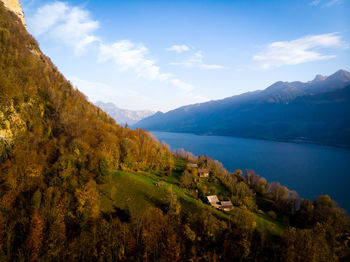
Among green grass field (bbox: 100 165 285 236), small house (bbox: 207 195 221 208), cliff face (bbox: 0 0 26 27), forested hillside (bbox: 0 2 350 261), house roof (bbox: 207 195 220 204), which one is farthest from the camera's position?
cliff face (bbox: 0 0 26 27)

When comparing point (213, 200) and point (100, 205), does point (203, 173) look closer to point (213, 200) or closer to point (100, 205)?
point (213, 200)

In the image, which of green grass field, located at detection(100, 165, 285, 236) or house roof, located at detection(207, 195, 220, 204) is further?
house roof, located at detection(207, 195, 220, 204)

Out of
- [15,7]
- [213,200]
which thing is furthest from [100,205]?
[15,7]

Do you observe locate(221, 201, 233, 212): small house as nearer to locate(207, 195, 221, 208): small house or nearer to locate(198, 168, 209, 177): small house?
locate(207, 195, 221, 208): small house

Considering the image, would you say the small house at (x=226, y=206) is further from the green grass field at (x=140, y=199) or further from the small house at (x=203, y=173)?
the small house at (x=203, y=173)

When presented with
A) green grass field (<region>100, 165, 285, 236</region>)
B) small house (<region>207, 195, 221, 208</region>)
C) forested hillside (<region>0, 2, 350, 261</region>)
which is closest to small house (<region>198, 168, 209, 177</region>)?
forested hillside (<region>0, 2, 350, 261</region>)

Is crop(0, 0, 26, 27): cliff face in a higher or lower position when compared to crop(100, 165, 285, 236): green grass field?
higher

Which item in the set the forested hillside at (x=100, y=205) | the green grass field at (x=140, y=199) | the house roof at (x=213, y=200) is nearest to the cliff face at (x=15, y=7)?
the forested hillside at (x=100, y=205)

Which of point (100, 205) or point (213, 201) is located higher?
point (100, 205)

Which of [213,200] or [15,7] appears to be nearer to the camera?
[213,200]
